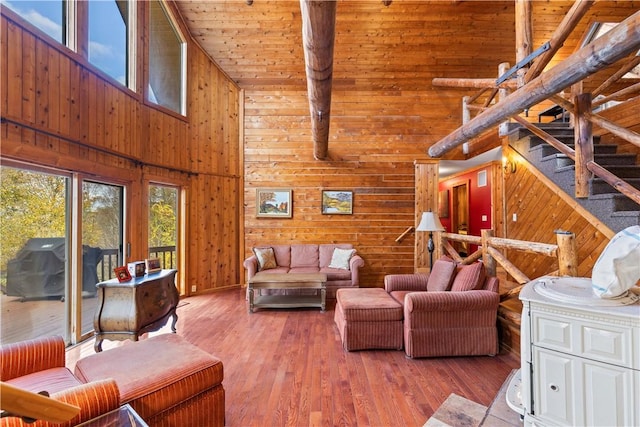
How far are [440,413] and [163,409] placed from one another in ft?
5.69

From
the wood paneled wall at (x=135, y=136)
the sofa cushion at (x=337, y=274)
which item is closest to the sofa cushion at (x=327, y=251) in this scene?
the sofa cushion at (x=337, y=274)

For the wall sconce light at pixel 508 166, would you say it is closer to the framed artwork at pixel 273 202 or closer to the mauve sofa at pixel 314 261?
the mauve sofa at pixel 314 261

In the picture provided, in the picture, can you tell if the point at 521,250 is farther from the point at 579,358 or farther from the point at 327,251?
the point at 327,251

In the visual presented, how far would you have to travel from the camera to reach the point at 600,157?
3.18 meters

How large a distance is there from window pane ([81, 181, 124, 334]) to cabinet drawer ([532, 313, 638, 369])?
408 cm

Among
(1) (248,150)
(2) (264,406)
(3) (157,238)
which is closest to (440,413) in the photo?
(2) (264,406)

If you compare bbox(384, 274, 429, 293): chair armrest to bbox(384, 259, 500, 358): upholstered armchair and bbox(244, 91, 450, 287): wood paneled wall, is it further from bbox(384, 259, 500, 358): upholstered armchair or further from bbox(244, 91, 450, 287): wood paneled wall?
bbox(244, 91, 450, 287): wood paneled wall

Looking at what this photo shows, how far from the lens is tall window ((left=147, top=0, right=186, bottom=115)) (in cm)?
412

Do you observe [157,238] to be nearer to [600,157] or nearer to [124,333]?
[124,333]

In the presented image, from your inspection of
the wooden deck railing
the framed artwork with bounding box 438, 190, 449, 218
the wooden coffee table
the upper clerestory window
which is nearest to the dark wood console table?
the wooden coffee table

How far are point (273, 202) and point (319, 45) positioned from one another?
3960mm

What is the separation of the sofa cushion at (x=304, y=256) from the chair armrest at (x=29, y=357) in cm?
355

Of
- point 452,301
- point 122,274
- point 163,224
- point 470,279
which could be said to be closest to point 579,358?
point 452,301

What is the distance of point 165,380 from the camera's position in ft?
4.71
